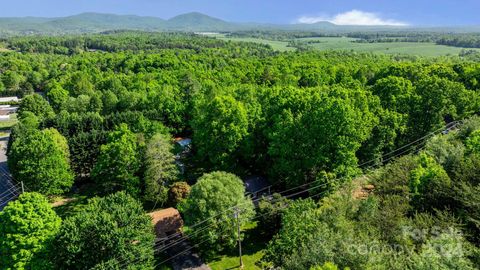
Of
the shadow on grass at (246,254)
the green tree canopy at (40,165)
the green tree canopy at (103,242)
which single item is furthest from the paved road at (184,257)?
the green tree canopy at (40,165)

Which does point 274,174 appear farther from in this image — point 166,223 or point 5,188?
point 5,188

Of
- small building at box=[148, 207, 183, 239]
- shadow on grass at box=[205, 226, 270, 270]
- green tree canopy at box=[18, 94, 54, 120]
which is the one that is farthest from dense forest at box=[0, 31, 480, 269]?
small building at box=[148, 207, 183, 239]

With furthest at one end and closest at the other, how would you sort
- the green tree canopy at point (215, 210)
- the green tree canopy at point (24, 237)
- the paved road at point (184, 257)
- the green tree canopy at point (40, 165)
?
the green tree canopy at point (40, 165)
the paved road at point (184, 257)
the green tree canopy at point (215, 210)
the green tree canopy at point (24, 237)

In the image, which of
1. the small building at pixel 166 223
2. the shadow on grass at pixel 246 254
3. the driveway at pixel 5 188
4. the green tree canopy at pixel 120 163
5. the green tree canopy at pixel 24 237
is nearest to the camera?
the green tree canopy at pixel 24 237

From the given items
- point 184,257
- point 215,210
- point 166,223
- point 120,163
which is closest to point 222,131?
point 120,163

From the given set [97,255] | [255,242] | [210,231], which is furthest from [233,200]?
[97,255]

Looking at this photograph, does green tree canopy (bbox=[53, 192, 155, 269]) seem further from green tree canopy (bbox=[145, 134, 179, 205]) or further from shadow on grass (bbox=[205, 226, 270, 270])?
green tree canopy (bbox=[145, 134, 179, 205])

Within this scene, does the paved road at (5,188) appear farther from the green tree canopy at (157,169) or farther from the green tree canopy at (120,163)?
the green tree canopy at (157,169)
